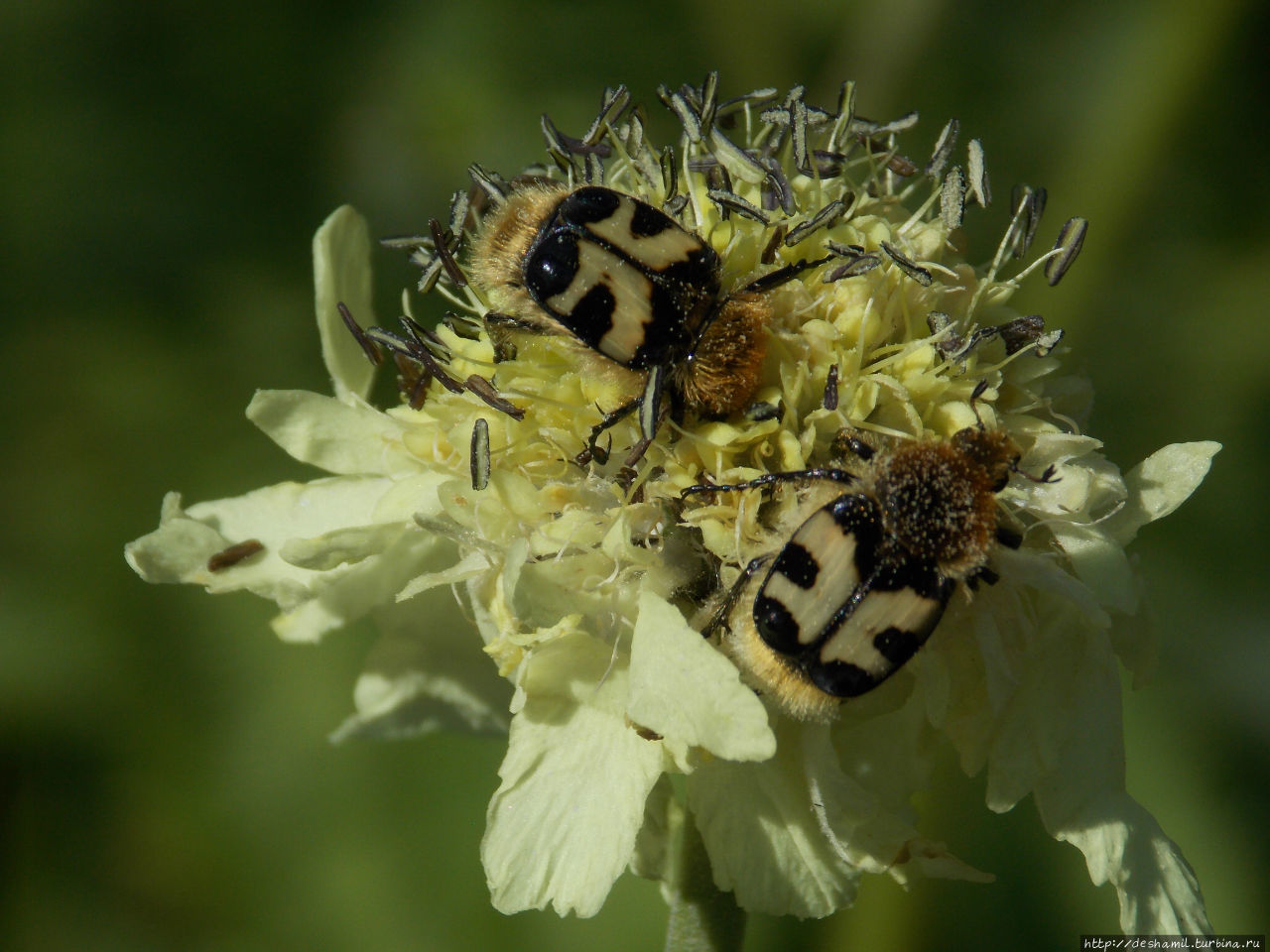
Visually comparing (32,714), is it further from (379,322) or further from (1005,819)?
(1005,819)

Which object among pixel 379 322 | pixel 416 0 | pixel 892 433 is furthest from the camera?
pixel 416 0

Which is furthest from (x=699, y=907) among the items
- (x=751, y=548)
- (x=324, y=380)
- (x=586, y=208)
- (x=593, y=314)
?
(x=324, y=380)

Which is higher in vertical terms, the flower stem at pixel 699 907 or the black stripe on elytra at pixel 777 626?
the black stripe on elytra at pixel 777 626

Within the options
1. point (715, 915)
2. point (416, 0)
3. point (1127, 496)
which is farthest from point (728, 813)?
point (416, 0)

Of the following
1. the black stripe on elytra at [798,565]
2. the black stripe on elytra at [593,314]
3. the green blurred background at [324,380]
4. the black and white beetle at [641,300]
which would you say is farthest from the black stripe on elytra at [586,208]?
the green blurred background at [324,380]

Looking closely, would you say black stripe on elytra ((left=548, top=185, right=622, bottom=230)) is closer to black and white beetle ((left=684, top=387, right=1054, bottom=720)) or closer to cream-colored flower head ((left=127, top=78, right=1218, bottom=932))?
cream-colored flower head ((left=127, top=78, right=1218, bottom=932))

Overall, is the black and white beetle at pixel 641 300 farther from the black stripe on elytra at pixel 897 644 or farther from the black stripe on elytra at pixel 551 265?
the black stripe on elytra at pixel 897 644
